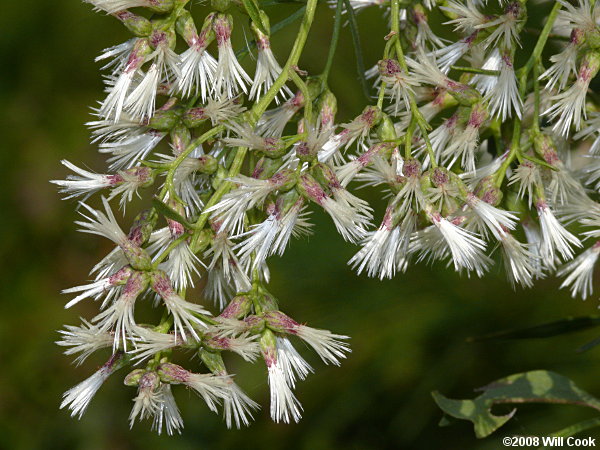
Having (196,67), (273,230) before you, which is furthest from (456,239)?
(196,67)

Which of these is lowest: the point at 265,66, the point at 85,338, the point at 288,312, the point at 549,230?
the point at 288,312

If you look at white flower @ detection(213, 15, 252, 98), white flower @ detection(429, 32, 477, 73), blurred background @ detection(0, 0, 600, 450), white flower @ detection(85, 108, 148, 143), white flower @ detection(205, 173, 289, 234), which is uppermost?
white flower @ detection(213, 15, 252, 98)

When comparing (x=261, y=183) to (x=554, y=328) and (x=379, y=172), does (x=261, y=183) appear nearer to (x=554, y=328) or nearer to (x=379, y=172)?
(x=379, y=172)

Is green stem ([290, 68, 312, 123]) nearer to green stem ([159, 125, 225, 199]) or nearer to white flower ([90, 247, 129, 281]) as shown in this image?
green stem ([159, 125, 225, 199])

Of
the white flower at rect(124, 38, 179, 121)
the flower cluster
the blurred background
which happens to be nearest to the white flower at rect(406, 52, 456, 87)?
the flower cluster

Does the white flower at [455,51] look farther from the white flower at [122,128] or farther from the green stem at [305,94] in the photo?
the white flower at [122,128]

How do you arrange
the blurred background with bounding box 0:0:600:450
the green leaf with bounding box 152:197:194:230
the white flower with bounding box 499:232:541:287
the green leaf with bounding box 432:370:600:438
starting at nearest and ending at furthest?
the green leaf with bounding box 152:197:194:230 → the white flower with bounding box 499:232:541:287 → the green leaf with bounding box 432:370:600:438 → the blurred background with bounding box 0:0:600:450

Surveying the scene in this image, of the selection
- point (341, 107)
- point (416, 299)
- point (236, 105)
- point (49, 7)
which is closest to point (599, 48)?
point (236, 105)
